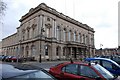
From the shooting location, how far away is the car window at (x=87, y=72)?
5746mm

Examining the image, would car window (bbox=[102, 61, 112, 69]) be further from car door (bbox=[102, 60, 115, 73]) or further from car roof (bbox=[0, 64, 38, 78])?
car roof (bbox=[0, 64, 38, 78])

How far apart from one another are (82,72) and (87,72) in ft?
0.64

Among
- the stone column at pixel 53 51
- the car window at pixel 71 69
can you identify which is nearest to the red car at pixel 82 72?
A: the car window at pixel 71 69

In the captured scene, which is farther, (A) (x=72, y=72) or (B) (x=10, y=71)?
Answer: (A) (x=72, y=72)

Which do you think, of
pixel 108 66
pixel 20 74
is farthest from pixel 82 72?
pixel 108 66

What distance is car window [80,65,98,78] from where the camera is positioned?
18.9 ft

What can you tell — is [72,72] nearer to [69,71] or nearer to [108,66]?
[69,71]

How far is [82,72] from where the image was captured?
6.02 meters

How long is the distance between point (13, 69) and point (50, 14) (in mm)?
49148

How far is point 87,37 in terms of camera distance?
8144cm

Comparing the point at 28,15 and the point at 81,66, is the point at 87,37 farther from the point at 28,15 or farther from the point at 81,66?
the point at 81,66

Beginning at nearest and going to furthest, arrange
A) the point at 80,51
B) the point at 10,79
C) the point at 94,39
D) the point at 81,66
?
1. the point at 10,79
2. the point at 81,66
3. the point at 80,51
4. the point at 94,39

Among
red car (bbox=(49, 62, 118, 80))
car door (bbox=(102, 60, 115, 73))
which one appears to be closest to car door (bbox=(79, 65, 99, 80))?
red car (bbox=(49, 62, 118, 80))

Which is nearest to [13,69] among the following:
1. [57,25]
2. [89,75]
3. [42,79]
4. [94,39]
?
[42,79]
